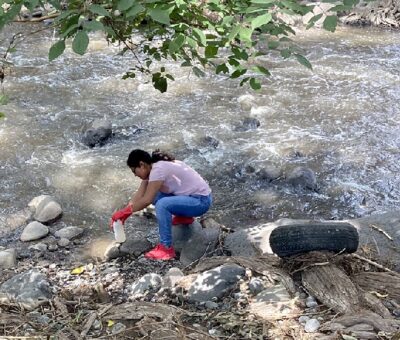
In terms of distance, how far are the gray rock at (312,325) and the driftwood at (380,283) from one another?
55 centimetres

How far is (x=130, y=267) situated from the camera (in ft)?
15.2

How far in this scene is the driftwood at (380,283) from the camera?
3.56m

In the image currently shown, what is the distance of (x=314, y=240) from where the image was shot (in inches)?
149

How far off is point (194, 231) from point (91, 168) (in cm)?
208

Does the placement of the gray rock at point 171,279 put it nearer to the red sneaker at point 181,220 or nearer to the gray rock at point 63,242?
the red sneaker at point 181,220

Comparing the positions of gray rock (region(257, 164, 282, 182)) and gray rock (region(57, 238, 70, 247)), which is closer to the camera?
gray rock (region(57, 238, 70, 247))

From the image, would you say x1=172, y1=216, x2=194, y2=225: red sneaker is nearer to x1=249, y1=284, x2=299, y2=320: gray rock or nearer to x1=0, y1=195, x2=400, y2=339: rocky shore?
x1=0, y1=195, x2=400, y2=339: rocky shore

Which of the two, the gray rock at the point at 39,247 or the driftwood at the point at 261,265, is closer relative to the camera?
the driftwood at the point at 261,265

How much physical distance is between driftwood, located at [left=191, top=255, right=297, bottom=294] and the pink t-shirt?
0.76 meters

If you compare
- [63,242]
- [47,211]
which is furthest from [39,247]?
[47,211]

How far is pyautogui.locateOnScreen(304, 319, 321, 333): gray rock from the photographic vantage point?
318cm

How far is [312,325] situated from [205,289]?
81cm

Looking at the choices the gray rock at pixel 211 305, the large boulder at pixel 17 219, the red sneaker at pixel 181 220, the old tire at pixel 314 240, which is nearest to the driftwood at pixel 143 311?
the gray rock at pixel 211 305

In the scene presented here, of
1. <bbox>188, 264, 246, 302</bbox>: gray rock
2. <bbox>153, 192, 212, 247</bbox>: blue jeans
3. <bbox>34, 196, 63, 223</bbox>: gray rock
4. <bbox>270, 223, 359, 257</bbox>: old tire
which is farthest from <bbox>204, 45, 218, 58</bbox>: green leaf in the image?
<bbox>34, 196, 63, 223</bbox>: gray rock
